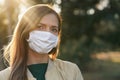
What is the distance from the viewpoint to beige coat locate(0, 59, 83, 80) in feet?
13.1

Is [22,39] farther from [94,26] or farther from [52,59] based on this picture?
[94,26]

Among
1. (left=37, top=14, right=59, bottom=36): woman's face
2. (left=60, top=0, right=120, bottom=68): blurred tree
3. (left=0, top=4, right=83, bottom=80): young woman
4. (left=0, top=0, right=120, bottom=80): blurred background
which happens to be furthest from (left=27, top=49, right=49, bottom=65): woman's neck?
(left=60, top=0, right=120, bottom=68): blurred tree

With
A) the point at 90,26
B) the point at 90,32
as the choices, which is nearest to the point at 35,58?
the point at 90,26

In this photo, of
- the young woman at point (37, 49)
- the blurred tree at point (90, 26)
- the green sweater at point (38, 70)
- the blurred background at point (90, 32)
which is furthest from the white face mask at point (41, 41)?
the blurred tree at point (90, 26)

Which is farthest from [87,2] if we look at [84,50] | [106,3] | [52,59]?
[52,59]

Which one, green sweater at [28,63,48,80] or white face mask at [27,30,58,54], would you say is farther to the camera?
green sweater at [28,63,48,80]

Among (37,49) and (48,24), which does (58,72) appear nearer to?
(37,49)

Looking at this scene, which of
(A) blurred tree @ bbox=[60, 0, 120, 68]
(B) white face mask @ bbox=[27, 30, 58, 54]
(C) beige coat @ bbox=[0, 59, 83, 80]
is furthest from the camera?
(A) blurred tree @ bbox=[60, 0, 120, 68]

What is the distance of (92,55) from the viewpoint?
19859 millimetres

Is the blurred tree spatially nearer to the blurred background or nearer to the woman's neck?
the blurred background

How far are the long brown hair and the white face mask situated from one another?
57mm

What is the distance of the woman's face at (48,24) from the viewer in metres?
3.89

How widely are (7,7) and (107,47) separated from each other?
560 inches

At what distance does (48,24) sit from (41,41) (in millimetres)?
148
